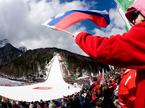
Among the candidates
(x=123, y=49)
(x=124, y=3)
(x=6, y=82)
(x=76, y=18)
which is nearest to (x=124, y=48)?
(x=123, y=49)

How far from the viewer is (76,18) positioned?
552cm

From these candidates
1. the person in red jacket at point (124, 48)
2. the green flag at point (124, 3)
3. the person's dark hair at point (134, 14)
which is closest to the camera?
the person in red jacket at point (124, 48)

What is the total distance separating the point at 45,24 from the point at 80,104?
77.1 ft

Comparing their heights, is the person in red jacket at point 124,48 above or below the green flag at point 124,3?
below

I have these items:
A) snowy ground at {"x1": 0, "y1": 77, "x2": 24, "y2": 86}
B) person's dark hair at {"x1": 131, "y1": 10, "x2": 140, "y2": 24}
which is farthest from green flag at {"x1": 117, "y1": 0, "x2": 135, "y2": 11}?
snowy ground at {"x1": 0, "y1": 77, "x2": 24, "y2": 86}

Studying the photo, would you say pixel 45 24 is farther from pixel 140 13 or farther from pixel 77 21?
pixel 140 13

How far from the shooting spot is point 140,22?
141 inches

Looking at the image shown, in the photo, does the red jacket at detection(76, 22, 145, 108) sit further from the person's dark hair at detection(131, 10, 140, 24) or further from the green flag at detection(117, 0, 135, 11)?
the green flag at detection(117, 0, 135, 11)

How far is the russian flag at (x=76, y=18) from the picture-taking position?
5465 millimetres

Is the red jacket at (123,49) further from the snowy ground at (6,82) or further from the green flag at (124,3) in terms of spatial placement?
the snowy ground at (6,82)

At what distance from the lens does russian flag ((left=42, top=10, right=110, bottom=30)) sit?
17.9ft

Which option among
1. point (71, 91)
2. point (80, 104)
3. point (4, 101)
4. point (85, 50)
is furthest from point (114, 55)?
point (80, 104)

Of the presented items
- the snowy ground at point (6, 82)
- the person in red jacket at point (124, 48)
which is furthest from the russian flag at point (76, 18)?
the snowy ground at point (6, 82)

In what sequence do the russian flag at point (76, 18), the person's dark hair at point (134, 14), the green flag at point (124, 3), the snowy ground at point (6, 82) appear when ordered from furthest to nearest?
the snowy ground at point (6, 82)
the russian flag at point (76, 18)
the green flag at point (124, 3)
the person's dark hair at point (134, 14)
